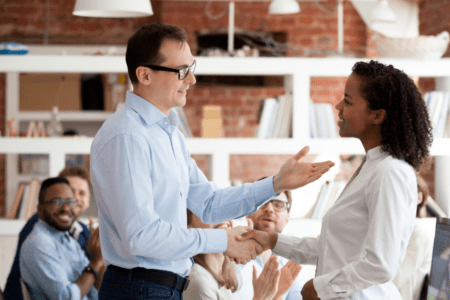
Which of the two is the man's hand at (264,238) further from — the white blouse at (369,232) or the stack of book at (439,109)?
the stack of book at (439,109)

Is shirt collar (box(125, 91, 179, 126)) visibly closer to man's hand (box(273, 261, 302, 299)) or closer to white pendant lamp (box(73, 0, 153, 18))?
man's hand (box(273, 261, 302, 299))

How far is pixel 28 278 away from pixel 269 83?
3497 millimetres

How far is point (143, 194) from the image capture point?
53.6 inches

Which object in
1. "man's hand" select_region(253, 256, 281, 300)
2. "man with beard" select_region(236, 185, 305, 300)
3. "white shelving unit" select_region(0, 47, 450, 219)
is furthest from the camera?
"white shelving unit" select_region(0, 47, 450, 219)

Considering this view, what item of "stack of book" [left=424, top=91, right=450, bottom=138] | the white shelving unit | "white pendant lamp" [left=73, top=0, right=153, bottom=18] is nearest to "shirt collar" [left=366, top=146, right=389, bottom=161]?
"white pendant lamp" [left=73, top=0, right=153, bottom=18]

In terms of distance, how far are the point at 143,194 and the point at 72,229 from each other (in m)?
1.74

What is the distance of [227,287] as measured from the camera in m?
2.03

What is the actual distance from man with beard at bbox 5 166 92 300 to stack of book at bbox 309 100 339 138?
1528mm

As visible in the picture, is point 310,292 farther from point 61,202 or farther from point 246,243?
point 61,202

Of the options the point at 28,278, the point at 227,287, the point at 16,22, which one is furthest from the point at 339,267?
the point at 16,22

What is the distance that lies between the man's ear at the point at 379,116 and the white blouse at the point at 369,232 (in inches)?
3.0

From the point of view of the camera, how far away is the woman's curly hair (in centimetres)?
145

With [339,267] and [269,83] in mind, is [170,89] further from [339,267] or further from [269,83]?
[269,83]

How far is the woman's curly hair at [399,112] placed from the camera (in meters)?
1.45
